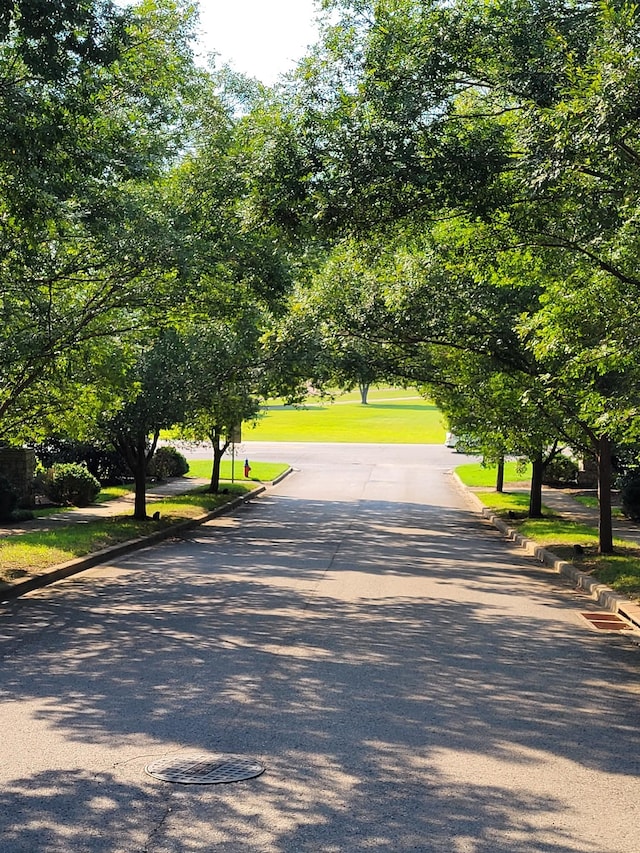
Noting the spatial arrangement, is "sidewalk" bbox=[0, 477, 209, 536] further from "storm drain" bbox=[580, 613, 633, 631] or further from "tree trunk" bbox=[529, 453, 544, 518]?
"storm drain" bbox=[580, 613, 633, 631]

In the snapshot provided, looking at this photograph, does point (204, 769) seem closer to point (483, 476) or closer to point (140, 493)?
point (140, 493)

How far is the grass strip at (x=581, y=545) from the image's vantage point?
1401cm

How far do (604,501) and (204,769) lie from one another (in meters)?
12.4

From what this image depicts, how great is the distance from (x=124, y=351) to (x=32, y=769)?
11504mm

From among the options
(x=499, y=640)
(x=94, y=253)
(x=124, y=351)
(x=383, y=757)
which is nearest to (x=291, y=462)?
(x=124, y=351)

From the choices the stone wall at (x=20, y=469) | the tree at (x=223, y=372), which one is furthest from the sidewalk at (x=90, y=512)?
the tree at (x=223, y=372)

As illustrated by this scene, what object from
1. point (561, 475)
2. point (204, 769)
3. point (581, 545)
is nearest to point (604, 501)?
point (581, 545)

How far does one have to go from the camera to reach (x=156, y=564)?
639 inches

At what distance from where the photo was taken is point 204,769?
593 cm

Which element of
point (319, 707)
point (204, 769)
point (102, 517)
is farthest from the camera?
point (102, 517)

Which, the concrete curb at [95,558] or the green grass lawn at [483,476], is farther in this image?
the green grass lawn at [483,476]

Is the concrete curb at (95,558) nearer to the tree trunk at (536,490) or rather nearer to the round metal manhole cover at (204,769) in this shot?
the round metal manhole cover at (204,769)

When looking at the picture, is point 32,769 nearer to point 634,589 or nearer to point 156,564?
point 634,589

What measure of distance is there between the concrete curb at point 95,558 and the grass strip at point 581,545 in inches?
279
